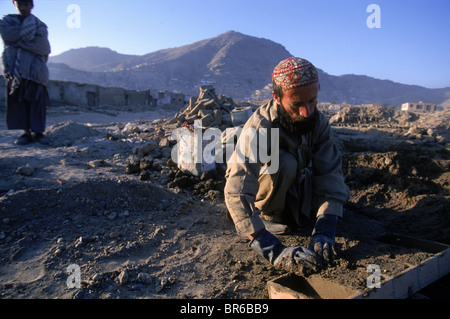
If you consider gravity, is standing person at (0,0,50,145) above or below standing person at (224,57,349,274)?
above

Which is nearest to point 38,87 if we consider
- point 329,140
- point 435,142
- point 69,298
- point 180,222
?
point 180,222

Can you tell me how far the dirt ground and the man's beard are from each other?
2.72ft

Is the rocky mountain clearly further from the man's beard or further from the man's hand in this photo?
the man's hand

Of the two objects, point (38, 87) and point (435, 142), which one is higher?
point (38, 87)

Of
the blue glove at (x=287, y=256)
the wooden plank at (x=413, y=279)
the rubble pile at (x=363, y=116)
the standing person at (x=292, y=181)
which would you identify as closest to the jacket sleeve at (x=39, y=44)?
the standing person at (x=292, y=181)

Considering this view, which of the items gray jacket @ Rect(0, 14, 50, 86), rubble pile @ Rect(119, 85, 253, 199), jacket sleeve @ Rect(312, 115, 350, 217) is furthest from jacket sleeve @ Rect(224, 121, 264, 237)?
gray jacket @ Rect(0, 14, 50, 86)

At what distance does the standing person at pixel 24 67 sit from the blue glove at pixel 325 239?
15.4ft

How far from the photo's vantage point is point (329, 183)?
2119 mm

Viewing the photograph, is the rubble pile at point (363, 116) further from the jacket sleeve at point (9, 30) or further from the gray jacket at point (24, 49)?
the jacket sleeve at point (9, 30)

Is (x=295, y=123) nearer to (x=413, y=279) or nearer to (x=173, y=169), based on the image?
(x=413, y=279)

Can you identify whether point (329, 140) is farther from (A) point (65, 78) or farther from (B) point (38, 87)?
(A) point (65, 78)

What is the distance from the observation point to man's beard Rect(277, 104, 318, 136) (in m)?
2.05
